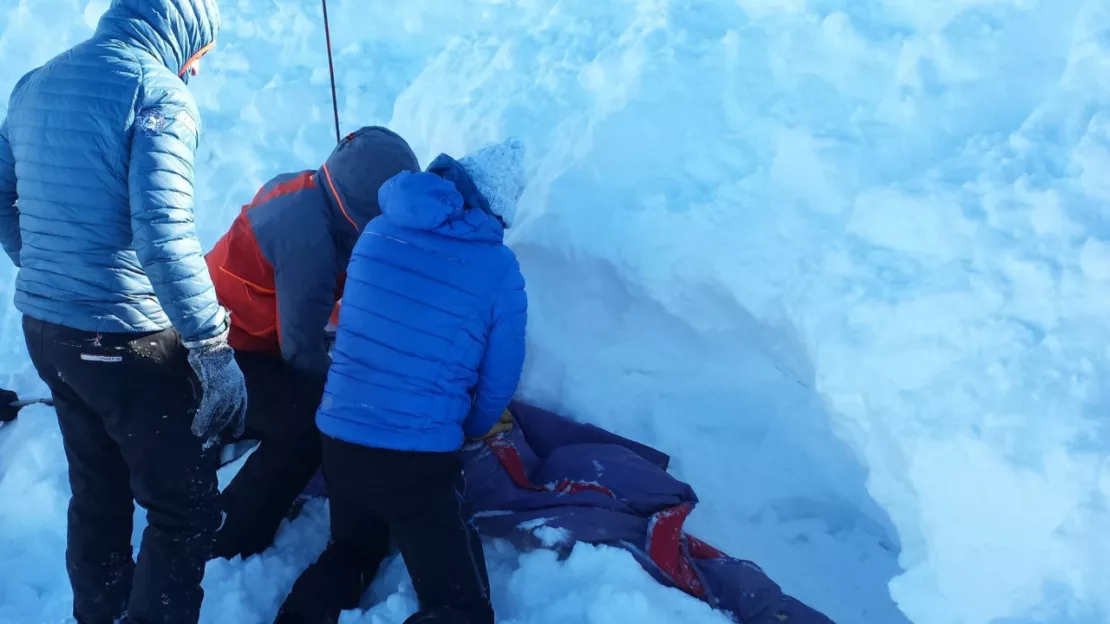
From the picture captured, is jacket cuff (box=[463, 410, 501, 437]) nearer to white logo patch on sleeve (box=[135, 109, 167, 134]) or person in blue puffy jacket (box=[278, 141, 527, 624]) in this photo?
person in blue puffy jacket (box=[278, 141, 527, 624])

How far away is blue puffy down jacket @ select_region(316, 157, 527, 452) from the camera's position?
2055mm

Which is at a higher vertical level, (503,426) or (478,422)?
(478,422)

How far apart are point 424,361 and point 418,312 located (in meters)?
0.13

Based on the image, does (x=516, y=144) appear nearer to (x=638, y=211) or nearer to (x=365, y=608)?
(x=638, y=211)

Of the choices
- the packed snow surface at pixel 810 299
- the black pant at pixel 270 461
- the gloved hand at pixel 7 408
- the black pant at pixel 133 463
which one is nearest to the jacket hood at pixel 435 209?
the black pant at pixel 133 463

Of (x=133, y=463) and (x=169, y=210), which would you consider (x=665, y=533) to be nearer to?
(x=133, y=463)

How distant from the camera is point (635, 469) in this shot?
105 inches

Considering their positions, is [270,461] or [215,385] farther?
[270,461]

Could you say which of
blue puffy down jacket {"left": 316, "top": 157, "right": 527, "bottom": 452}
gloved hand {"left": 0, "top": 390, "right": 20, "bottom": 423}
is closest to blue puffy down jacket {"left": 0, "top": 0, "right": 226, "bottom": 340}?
blue puffy down jacket {"left": 316, "top": 157, "right": 527, "bottom": 452}

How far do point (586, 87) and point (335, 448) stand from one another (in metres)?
2.18

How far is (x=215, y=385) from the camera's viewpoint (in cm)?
201

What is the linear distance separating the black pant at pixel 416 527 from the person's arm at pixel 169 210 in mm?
554

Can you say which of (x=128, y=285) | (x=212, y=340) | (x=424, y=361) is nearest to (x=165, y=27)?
(x=128, y=285)

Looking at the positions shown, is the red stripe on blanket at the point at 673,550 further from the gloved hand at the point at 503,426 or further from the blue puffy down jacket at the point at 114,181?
the blue puffy down jacket at the point at 114,181
